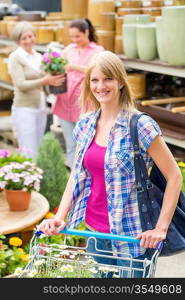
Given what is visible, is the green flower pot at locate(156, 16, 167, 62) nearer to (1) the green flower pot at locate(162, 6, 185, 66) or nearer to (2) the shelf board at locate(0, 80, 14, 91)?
(1) the green flower pot at locate(162, 6, 185, 66)

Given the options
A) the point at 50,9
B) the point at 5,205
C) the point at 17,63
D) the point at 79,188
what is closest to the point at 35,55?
the point at 17,63

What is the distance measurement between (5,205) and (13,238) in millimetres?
613

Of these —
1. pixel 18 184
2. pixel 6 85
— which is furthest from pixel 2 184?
pixel 6 85

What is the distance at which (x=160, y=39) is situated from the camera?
461 cm

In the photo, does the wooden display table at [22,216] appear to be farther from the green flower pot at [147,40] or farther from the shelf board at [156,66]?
the green flower pot at [147,40]

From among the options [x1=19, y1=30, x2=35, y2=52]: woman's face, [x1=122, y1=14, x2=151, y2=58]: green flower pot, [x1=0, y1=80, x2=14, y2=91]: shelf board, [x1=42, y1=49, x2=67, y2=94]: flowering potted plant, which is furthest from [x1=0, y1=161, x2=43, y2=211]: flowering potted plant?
[x1=0, y1=80, x2=14, y2=91]: shelf board

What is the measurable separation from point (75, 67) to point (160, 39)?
0.73 metres

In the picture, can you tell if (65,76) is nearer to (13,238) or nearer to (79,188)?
(13,238)

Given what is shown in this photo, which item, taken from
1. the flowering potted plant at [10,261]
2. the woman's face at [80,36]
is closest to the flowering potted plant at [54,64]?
the woman's face at [80,36]

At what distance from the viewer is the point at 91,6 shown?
5398 mm

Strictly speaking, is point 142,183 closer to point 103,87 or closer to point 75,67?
point 103,87

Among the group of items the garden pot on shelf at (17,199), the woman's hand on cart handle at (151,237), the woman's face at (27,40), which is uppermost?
the woman's face at (27,40)

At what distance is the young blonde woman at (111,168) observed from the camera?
208 centimetres

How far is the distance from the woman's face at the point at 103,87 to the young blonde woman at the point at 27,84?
9.14 feet
